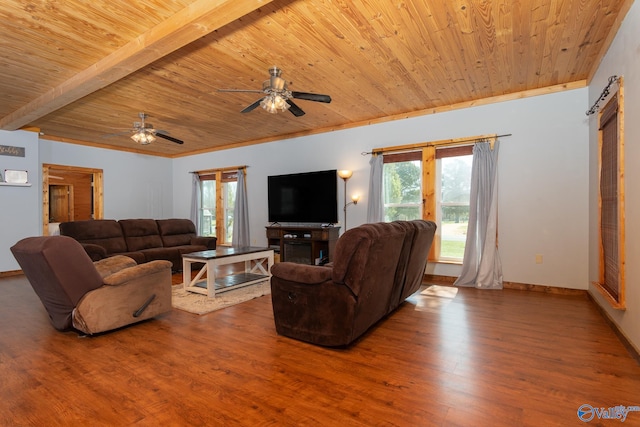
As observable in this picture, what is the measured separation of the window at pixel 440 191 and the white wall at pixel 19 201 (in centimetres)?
621

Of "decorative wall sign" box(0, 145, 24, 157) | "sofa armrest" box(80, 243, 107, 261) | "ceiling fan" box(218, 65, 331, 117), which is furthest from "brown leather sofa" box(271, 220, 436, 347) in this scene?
"decorative wall sign" box(0, 145, 24, 157)

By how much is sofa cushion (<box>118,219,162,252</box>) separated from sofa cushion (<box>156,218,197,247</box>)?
0.34 ft

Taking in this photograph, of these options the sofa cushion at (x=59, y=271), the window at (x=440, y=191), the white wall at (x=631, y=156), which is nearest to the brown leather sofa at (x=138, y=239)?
the sofa cushion at (x=59, y=271)

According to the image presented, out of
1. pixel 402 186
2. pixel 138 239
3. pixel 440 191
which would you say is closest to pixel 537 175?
pixel 440 191

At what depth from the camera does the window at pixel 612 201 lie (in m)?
2.66

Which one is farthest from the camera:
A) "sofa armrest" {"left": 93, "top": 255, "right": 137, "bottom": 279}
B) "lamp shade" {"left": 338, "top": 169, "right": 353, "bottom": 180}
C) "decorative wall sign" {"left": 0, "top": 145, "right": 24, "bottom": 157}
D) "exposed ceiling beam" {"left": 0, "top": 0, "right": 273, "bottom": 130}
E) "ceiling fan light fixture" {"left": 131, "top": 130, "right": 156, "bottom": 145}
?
"lamp shade" {"left": 338, "top": 169, "right": 353, "bottom": 180}

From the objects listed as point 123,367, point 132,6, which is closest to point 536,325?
point 123,367

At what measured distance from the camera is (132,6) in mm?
2400

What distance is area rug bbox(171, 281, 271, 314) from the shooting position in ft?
11.9

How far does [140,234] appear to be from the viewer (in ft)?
19.6

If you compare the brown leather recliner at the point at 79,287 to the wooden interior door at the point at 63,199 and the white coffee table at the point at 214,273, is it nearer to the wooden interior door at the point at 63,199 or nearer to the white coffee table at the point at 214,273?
the white coffee table at the point at 214,273

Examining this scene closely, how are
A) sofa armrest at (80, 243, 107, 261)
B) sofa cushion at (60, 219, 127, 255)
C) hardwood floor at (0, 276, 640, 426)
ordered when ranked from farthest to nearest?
sofa cushion at (60, 219, 127, 255)
sofa armrest at (80, 243, 107, 261)
hardwood floor at (0, 276, 640, 426)

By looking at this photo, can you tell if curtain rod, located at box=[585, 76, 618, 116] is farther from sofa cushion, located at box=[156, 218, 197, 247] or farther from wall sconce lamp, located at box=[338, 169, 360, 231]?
sofa cushion, located at box=[156, 218, 197, 247]

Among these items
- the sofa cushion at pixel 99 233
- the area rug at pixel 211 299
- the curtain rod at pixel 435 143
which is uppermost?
the curtain rod at pixel 435 143
